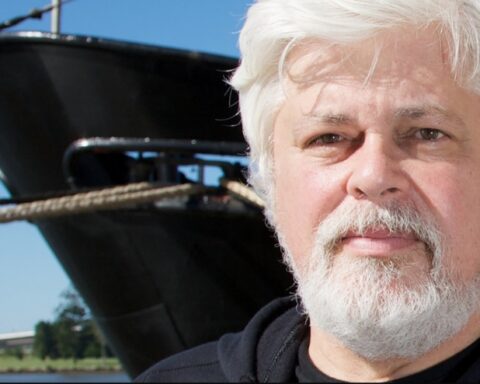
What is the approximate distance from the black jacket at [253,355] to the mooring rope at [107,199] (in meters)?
1.62

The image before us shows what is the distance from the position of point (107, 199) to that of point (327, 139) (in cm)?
205

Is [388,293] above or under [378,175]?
under

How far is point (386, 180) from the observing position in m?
1.21

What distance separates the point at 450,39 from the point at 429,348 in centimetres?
46

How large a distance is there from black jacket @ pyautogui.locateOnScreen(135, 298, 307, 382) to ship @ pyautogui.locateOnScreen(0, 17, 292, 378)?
1.71 m

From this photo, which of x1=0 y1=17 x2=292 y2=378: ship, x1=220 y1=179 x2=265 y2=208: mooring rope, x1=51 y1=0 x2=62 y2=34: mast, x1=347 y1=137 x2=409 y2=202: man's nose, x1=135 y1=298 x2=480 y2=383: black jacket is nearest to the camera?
x1=347 y1=137 x2=409 y2=202: man's nose

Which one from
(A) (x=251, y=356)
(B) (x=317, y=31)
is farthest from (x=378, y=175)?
(A) (x=251, y=356)

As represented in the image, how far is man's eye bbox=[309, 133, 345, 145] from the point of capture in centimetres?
130

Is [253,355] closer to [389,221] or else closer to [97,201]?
[389,221]

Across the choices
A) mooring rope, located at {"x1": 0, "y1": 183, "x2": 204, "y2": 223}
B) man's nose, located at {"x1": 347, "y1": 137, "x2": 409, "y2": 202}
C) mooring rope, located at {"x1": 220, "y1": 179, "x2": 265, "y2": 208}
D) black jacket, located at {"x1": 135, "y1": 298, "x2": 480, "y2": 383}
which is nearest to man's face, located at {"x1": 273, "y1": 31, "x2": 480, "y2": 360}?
man's nose, located at {"x1": 347, "y1": 137, "x2": 409, "y2": 202}

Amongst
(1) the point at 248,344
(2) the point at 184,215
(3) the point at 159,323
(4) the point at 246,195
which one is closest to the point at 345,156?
(1) the point at 248,344

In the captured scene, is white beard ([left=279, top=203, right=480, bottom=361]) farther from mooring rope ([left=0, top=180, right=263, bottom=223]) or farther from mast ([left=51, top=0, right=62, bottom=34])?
mast ([left=51, top=0, right=62, bottom=34])

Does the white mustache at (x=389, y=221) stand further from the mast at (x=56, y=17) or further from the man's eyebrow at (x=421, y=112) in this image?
the mast at (x=56, y=17)

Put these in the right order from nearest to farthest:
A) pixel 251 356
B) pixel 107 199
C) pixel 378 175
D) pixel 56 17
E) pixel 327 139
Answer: pixel 378 175 < pixel 327 139 < pixel 251 356 < pixel 107 199 < pixel 56 17
